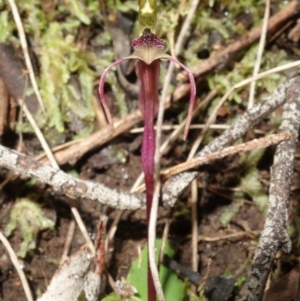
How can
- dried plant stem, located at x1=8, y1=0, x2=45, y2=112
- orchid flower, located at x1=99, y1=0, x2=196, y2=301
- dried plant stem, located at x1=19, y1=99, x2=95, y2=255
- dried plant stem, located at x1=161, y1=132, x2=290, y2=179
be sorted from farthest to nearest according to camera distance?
dried plant stem, located at x1=8, y1=0, x2=45, y2=112
dried plant stem, located at x1=19, y1=99, x2=95, y2=255
dried plant stem, located at x1=161, y1=132, x2=290, y2=179
orchid flower, located at x1=99, y1=0, x2=196, y2=301

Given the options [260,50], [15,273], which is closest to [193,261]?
[15,273]

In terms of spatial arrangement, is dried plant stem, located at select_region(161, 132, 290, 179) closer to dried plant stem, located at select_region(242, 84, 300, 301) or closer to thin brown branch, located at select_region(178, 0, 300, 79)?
dried plant stem, located at select_region(242, 84, 300, 301)

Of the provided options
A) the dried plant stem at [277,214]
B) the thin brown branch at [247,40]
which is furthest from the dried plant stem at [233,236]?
the thin brown branch at [247,40]

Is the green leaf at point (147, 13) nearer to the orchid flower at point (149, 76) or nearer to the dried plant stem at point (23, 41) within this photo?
the orchid flower at point (149, 76)

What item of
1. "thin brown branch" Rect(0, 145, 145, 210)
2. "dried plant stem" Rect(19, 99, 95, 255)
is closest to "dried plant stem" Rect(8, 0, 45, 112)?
"dried plant stem" Rect(19, 99, 95, 255)

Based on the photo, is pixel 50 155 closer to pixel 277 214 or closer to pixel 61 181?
pixel 61 181

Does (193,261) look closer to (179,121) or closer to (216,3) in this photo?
(179,121)

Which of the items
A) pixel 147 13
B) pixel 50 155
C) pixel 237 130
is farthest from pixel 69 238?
pixel 147 13
